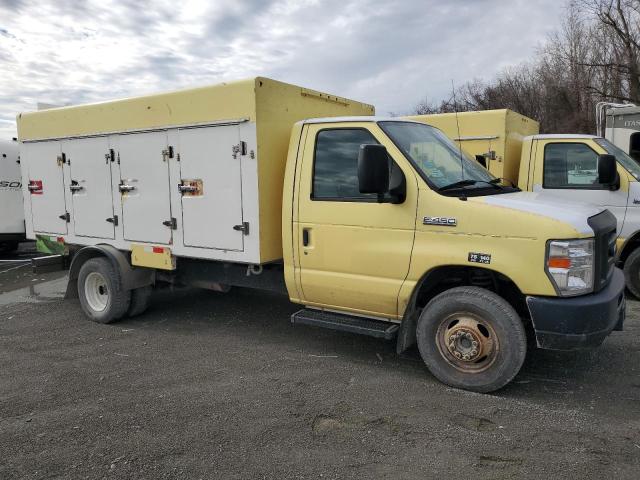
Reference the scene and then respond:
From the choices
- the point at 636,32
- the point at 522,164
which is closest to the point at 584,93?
the point at 636,32

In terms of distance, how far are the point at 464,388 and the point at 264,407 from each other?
1611mm

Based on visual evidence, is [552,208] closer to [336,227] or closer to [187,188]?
[336,227]

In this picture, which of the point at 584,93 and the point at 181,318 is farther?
the point at 584,93

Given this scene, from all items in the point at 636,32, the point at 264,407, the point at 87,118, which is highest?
the point at 636,32

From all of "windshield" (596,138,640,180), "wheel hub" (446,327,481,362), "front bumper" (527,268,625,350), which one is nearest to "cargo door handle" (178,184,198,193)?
"wheel hub" (446,327,481,362)

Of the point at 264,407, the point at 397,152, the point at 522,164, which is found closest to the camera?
the point at 264,407

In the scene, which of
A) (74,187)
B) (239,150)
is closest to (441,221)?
(239,150)

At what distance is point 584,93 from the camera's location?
25562mm

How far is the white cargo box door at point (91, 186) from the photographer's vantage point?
6453mm

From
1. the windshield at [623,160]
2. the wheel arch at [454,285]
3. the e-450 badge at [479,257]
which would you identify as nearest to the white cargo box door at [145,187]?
the wheel arch at [454,285]

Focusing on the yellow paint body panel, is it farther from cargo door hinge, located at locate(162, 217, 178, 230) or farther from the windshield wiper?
the windshield wiper

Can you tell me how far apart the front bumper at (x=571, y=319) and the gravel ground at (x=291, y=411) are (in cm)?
53

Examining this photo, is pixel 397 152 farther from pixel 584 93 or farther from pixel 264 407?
pixel 584 93

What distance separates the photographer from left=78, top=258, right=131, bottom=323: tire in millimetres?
6406
